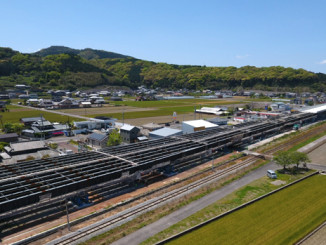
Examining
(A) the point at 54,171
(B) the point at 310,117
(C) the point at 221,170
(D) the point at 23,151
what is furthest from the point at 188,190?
(B) the point at 310,117

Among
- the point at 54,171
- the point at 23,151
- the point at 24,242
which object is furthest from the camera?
the point at 23,151

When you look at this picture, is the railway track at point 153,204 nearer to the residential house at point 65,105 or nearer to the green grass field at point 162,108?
the green grass field at point 162,108

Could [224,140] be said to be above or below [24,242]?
above

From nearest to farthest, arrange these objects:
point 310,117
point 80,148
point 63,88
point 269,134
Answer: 1. point 80,148
2. point 269,134
3. point 310,117
4. point 63,88

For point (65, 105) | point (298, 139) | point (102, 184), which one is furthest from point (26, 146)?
point (65, 105)

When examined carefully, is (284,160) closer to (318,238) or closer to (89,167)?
(318,238)

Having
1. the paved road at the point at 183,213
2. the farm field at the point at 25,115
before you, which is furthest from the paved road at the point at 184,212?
the farm field at the point at 25,115

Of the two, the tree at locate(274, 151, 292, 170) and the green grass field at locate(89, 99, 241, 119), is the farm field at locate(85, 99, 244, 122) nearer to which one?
the green grass field at locate(89, 99, 241, 119)

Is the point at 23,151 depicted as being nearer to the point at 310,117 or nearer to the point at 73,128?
the point at 73,128
